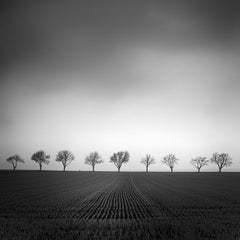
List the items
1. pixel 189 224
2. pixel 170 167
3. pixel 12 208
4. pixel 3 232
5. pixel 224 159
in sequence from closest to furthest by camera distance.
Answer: pixel 3 232, pixel 189 224, pixel 12 208, pixel 224 159, pixel 170 167

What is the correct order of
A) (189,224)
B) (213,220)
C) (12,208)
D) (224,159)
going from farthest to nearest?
(224,159), (12,208), (213,220), (189,224)

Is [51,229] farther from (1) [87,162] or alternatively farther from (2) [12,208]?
(1) [87,162]

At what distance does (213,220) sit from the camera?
59.5 ft

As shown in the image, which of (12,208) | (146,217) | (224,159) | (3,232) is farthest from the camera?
(224,159)

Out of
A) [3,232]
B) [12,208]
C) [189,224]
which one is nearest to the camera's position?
[3,232]

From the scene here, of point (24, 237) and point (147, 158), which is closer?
point (24, 237)

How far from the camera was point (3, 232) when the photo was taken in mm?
14797

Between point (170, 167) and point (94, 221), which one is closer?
point (94, 221)

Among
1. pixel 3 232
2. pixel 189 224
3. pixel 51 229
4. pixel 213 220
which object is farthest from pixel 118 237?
pixel 213 220

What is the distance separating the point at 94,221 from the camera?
1781 cm

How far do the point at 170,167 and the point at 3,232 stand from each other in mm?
145616

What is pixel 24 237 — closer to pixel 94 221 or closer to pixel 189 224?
pixel 94 221

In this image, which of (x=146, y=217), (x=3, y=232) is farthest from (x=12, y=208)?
(x=146, y=217)

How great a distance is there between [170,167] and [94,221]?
5572 inches
